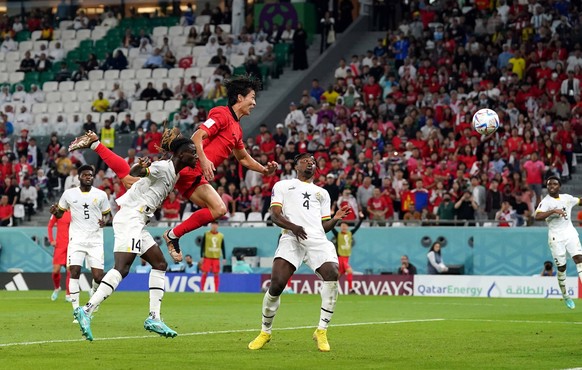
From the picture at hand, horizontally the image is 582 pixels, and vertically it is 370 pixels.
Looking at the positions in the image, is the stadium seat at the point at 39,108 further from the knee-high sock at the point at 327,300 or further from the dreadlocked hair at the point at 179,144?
the knee-high sock at the point at 327,300

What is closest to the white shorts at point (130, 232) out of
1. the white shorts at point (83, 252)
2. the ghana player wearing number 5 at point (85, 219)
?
the ghana player wearing number 5 at point (85, 219)

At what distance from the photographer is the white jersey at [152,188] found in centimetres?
1551

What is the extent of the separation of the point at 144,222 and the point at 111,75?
31.7 metres

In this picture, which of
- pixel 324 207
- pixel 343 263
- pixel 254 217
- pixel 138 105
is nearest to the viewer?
pixel 324 207

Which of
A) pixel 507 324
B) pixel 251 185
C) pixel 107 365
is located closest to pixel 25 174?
pixel 251 185

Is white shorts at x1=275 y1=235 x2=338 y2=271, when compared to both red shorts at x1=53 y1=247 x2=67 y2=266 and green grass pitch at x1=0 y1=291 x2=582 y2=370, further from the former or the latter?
red shorts at x1=53 y1=247 x2=67 y2=266


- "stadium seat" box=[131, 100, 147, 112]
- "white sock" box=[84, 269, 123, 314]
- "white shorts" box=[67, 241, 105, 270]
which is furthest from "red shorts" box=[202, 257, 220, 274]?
"white sock" box=[84, 269, 123, 314]

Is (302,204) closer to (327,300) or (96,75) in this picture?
(327,300)

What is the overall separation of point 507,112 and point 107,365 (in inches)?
958

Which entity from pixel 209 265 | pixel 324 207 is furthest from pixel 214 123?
pixel 209 265

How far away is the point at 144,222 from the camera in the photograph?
15.8 metres

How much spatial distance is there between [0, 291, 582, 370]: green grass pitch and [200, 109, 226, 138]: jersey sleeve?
280 cm

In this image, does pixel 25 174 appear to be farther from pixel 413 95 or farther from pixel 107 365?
pixel 107 365

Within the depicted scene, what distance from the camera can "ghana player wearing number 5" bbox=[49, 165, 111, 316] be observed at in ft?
73.6
